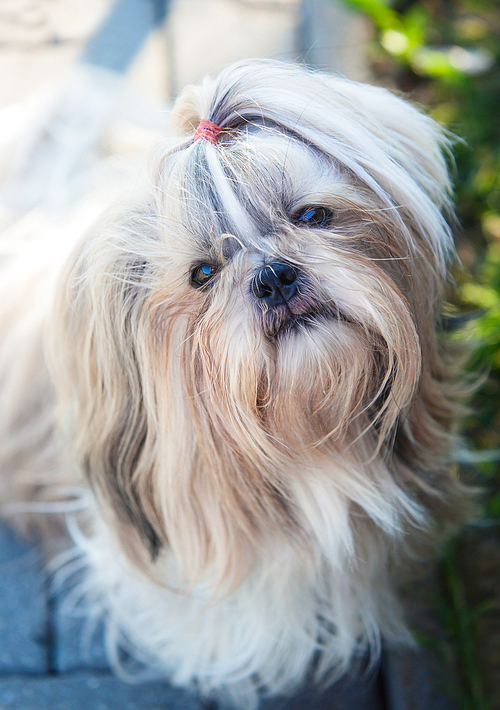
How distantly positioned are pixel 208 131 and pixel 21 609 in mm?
1354

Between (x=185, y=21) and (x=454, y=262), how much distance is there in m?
1.98

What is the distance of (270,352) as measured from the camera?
0.95 meters

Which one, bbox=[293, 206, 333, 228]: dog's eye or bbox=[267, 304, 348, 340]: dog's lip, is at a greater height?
bbox=[293, 206, 333, 228]: dog's eye

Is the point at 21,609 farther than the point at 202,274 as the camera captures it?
Yes

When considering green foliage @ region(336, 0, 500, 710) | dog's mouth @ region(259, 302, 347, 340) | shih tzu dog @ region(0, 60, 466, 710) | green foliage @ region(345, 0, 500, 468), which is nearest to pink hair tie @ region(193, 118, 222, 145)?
shih tzu dog @ region(0, 60, 466, 710)

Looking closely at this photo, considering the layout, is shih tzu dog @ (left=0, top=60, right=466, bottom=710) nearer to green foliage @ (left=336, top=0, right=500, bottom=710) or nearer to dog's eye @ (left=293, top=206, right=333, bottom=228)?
dog's eye @ (left=293, top=206, right=333, bottom=228)

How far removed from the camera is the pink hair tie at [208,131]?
0.95m

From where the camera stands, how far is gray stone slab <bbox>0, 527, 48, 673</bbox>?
62.4 inches

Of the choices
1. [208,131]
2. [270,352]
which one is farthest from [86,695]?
[208,131]

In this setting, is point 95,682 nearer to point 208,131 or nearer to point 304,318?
point 304,318

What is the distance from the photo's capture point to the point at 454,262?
Answer: 3.88 feet

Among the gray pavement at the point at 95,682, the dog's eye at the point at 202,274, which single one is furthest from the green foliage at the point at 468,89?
the dog's eye at the point at 202,274

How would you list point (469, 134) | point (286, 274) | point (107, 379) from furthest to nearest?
point (469, 134), point (107, 379), point (286, 274)

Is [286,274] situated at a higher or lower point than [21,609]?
higher
